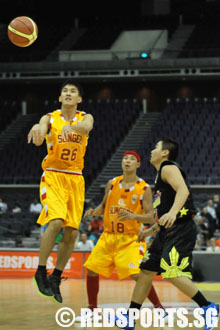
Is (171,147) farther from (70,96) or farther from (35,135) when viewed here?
(35,135)

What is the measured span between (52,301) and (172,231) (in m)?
3.92

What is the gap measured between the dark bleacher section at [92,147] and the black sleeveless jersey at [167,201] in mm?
19150

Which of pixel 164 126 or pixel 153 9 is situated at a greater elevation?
pixel 153 9

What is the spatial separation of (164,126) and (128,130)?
217cm

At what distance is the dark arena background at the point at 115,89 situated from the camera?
2472cm

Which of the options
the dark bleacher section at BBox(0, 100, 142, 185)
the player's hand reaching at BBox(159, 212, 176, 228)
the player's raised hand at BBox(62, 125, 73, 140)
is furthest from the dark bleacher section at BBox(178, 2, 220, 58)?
the player's hand reaching at BBox(159, 212, 176, 228)

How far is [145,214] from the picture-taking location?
27.5 ft

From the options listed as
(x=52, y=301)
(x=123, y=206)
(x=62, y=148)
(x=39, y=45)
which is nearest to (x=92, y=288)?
(x=123, y=206)

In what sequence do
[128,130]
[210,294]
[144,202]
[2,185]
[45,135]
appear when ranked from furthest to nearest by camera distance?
[128,130], [2,185], [210,294], [144,202], [45,135]

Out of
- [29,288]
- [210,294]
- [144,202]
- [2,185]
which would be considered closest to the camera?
[144,202]

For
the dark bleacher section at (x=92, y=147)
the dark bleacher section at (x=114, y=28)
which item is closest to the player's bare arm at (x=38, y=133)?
the dark bleacher section at (x=92, y=147)

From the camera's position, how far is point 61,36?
1372 inches

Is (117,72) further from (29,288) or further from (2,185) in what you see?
(29,288)

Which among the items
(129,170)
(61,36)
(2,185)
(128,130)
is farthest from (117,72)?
(129,170)
